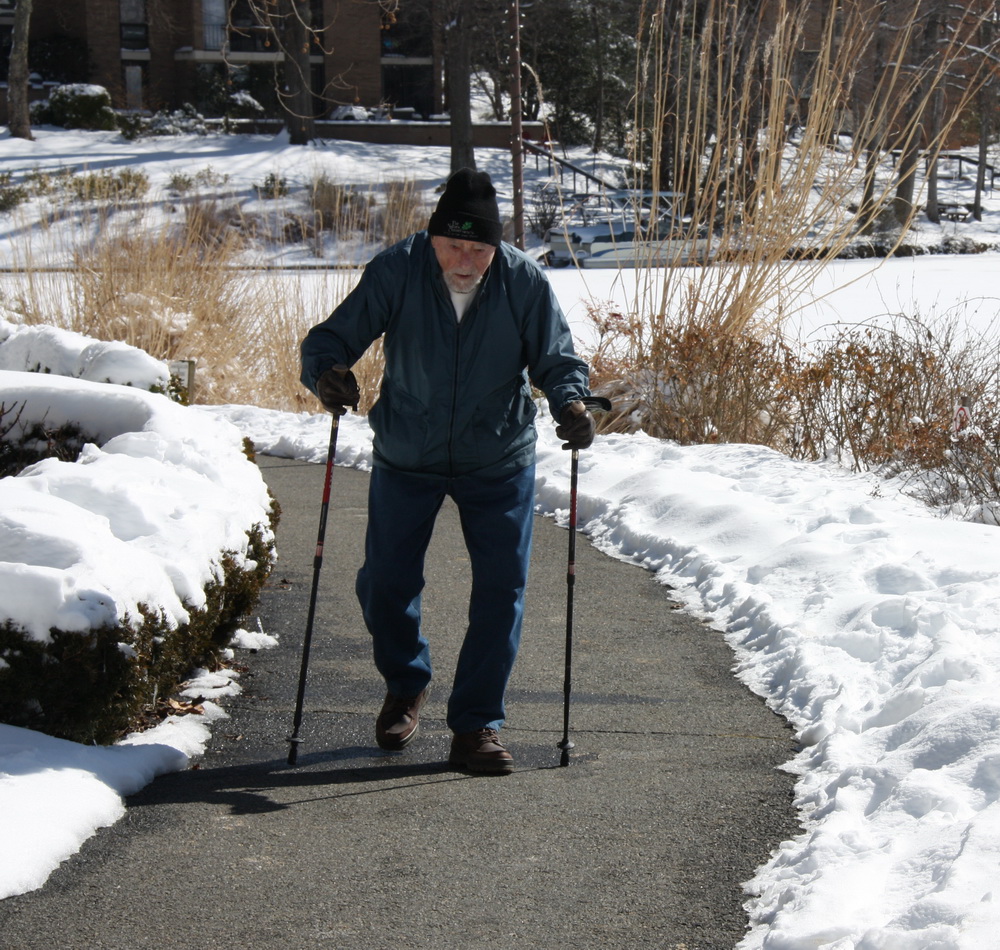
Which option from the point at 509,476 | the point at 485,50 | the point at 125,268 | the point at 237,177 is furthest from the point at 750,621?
the point at 485,50

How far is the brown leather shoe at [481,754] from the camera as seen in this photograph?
14.1 ft

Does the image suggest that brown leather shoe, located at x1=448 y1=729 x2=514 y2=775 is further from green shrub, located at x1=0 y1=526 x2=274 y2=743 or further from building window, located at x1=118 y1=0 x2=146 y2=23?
building window, located at x1=118 y1=0 x2=146 y2=23

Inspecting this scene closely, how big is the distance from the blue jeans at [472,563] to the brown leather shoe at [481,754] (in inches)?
1.3

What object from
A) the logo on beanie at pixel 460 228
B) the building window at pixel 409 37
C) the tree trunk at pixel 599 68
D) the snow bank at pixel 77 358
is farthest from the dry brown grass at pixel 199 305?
the building window at pixel 409 37

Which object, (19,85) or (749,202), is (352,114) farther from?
(749,202)

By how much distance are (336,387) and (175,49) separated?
44.7 metres

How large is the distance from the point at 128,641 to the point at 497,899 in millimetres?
1412

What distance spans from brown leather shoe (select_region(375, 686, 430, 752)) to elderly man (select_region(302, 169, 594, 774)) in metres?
0.18

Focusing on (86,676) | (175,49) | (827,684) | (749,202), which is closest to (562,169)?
(749,202)

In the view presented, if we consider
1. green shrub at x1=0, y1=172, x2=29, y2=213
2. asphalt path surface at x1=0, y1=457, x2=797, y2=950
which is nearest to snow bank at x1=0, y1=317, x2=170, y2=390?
asphalt path surface at x1=0, y1=457, x2=797, y2=950

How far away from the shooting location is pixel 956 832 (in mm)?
3438

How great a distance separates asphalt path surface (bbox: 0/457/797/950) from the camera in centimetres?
328

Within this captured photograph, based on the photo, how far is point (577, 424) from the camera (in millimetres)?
4223

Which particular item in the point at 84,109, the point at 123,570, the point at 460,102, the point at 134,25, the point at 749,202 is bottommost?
the point at 123,570
